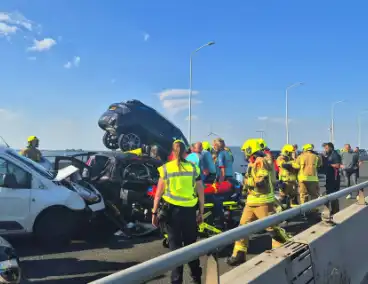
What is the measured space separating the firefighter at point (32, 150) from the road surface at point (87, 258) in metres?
3.00

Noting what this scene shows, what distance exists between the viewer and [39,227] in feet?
22.8

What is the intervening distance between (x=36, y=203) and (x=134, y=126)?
7.38m

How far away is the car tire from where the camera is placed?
6957 mm

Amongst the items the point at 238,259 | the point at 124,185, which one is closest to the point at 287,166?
the point at 124,185

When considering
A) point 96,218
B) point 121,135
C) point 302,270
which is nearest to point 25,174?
point 96,218

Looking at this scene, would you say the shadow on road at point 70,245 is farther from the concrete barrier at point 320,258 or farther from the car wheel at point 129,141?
the car wheel at point 129,141

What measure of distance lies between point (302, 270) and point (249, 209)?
2927 mm

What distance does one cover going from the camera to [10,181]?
678 centimetres

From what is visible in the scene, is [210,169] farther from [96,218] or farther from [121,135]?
[121,135]

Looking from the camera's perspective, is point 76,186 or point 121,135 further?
point 121,135

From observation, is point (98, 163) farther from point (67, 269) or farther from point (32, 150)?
point (67, 269)

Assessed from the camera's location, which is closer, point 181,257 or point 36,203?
point 181,257

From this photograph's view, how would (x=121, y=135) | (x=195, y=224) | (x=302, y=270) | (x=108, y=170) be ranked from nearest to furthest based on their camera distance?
(x=302, y=270), (x=195, y=224), (x=108, y=170), (x=121, y=135)

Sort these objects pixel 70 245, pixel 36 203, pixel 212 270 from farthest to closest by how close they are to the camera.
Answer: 1. pixel 70 245
2. pixel 36 203
3. pixel 212 270
